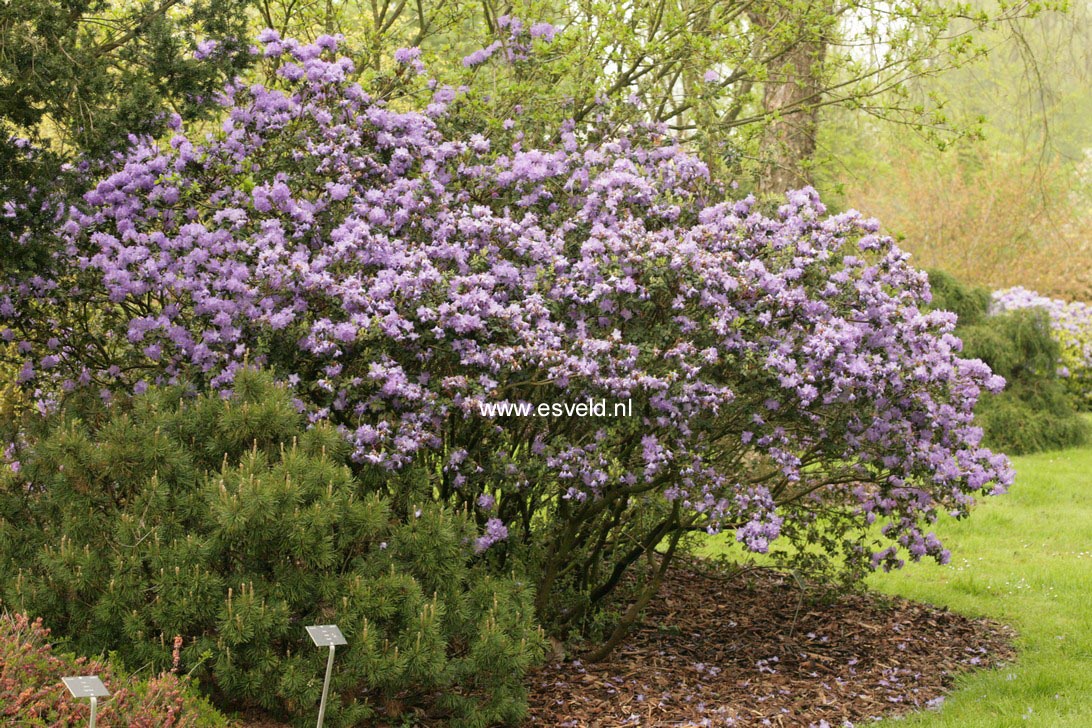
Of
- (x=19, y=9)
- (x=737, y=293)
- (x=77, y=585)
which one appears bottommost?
(x=77, y=585)

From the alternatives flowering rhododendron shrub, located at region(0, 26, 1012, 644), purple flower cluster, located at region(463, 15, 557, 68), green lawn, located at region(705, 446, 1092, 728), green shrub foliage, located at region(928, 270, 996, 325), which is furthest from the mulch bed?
green shrub foliage, located at region(928, 270, 996, 325)

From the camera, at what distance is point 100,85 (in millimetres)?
4898

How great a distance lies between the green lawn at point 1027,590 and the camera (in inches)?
207

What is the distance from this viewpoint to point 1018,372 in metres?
13.9

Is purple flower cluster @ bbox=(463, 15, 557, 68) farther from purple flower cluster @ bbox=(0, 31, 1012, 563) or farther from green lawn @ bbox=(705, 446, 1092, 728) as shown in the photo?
green lawn @ bbox=(705, 446, 1092, 728)

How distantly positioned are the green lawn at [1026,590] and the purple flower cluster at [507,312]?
3.03ft

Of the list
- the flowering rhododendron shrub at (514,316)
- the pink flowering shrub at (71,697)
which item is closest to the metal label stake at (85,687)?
the pink flowering shrub at (71,697)

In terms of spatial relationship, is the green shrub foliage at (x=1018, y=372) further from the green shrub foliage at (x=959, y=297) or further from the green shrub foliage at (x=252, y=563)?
the green shrub foliage at (x=252, y=563)

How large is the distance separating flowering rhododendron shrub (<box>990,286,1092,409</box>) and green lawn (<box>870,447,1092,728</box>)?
5513 millimetres

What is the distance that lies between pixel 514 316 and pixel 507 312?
0.05 metres

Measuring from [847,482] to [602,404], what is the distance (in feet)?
5.15

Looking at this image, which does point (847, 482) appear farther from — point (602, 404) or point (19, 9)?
point (19, 9)

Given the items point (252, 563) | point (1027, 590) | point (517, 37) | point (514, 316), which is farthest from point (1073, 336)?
point (252, 563)

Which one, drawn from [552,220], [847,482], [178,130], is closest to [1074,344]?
[847,482]
